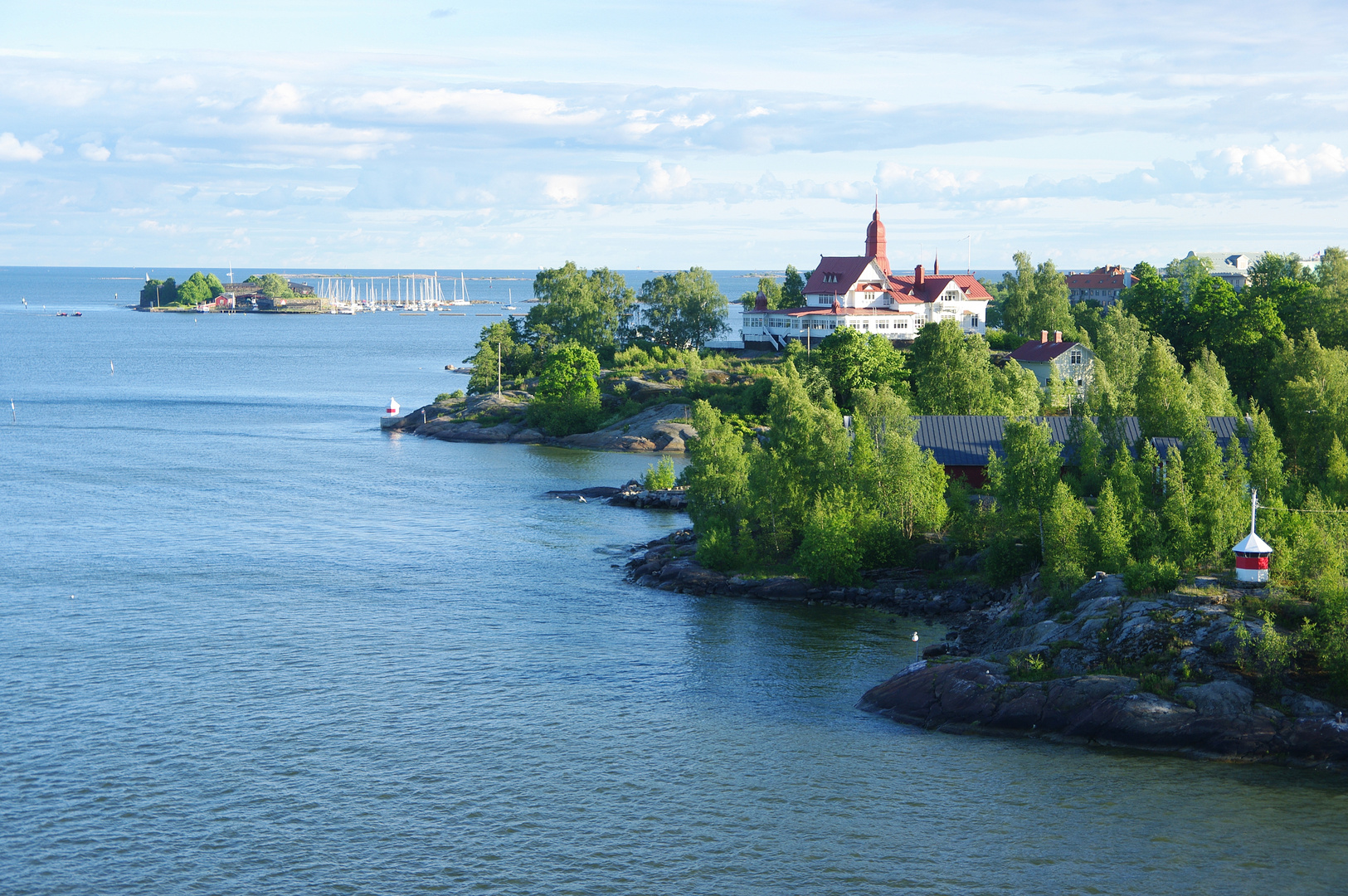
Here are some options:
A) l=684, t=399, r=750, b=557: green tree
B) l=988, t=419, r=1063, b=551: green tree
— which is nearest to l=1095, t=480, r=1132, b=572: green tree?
l=988, t=419, r=1063, b=551: green tree

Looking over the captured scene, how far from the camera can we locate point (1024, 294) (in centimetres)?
11338

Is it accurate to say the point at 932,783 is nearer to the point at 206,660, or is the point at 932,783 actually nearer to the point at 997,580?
the point at 997,580

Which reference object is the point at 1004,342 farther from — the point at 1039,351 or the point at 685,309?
the point at 685,309

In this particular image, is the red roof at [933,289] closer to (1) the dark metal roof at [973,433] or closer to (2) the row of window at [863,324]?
(2) the row of window at [863,324]

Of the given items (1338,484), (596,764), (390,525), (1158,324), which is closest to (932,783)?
(596,764)

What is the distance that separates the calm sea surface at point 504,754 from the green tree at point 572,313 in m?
65.0

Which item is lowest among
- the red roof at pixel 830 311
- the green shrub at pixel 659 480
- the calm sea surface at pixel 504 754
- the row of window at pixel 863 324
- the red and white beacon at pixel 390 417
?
the calm sea surface at pixel 504 754

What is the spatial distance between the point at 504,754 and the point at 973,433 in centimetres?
3383

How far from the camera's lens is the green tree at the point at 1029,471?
45.7 metres

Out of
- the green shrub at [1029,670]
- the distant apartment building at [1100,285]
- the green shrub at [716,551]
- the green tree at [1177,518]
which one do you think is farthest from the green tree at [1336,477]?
the distant apartment building at [1100,285]

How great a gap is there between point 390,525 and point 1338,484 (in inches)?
1769

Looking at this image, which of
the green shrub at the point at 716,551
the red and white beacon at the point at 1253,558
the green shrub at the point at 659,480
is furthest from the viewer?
the green shrub at the point at 659,480

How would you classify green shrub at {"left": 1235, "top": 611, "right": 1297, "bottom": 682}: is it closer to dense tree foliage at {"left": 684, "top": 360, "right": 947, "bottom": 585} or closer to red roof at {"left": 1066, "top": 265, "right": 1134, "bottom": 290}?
dense tree foliage at {"left": 684, "top": 360, "right": 947, "bottom": 585}

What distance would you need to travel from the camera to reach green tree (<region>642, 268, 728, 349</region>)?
409 ft
